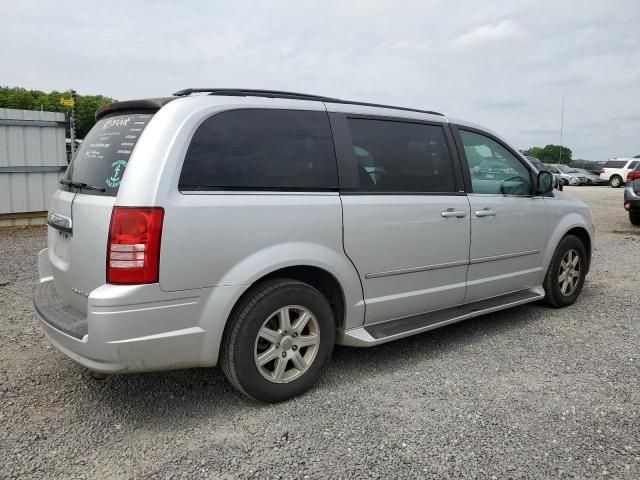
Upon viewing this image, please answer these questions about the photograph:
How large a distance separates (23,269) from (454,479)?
5.91m

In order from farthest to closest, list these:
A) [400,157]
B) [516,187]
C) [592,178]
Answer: [592,178] < [516,187] < [400,157]

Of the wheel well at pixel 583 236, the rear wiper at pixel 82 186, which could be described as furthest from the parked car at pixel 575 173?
the rear wiper at pixel 82 186

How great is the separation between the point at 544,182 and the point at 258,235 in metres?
2.97

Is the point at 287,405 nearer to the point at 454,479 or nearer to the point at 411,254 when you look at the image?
the point at 454,479

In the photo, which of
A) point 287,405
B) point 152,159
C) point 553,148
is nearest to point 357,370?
point 287,405

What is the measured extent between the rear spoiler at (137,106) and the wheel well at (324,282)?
115cm

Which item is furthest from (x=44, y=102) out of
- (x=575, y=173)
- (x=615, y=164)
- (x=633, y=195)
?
(x=633, y=195)

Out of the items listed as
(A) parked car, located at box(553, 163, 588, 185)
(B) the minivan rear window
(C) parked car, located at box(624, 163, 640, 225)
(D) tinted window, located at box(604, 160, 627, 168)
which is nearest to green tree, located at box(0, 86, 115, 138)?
(A) parked car, located at box(553, 163, 588, 185)

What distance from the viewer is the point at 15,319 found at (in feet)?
15.2

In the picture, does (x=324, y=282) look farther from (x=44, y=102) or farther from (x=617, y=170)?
(x=44, y=102)

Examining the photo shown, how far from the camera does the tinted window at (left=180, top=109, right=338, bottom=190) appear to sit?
9.42ft

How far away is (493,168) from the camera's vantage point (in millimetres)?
4469

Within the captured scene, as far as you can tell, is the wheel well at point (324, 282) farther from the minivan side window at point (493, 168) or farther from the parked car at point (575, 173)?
the parked car at point (575, 173)

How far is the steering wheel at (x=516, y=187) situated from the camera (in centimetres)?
447
